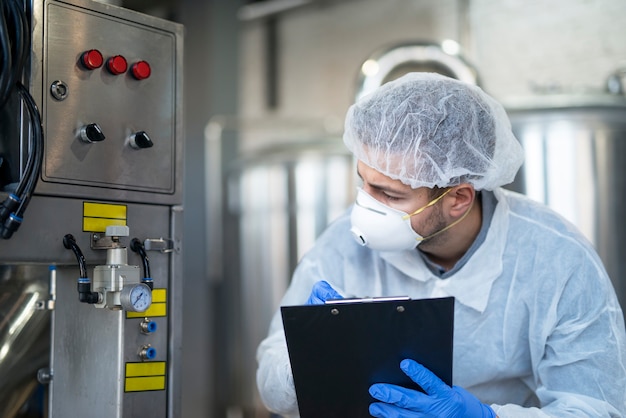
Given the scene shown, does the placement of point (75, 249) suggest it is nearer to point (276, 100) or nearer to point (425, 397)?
point (425, 397)

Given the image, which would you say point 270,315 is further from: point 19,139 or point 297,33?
point 19,139

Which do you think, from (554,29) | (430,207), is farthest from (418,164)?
(554,29)

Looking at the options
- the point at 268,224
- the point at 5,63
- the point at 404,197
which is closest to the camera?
the point at 5,63

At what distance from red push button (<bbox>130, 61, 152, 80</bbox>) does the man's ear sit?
654mm

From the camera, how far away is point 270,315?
10.6 feet

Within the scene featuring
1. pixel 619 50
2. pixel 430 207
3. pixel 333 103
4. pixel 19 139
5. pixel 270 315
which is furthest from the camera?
pixel 333 103

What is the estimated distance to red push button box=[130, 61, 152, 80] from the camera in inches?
54.6

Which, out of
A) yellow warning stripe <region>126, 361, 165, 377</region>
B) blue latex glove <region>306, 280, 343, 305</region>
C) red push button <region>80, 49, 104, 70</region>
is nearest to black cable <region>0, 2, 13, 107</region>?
red push button <region>80, 49, 104, 70</region>

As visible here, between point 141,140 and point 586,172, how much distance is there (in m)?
1.53

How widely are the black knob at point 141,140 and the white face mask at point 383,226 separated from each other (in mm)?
438

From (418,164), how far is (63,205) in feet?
2.18

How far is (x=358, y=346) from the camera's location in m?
1.26

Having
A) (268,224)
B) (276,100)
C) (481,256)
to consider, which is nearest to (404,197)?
(481,256)

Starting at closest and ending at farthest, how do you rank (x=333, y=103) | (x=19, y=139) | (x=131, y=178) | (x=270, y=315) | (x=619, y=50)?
(x=19, y=139) → (x=131, y=178) → (x=619, y=50) → (x=270, y=315) → (x=333, y=103)
